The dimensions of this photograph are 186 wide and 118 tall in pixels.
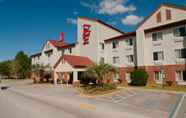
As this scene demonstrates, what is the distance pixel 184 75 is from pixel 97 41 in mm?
19023

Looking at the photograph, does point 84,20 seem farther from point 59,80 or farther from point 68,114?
point 68,114

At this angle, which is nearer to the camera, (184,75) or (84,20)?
(184,75)

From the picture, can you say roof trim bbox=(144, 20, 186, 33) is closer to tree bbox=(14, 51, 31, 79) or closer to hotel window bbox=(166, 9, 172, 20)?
hotel window bbox=(166, 9, 172, 20)

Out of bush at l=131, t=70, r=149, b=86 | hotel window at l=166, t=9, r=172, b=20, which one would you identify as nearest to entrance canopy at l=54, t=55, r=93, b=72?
bush at l=131, t=70, r=149, b=86

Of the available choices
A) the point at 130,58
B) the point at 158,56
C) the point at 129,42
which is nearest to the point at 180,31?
the point at 158,56

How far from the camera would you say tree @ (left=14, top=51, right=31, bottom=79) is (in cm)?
7412

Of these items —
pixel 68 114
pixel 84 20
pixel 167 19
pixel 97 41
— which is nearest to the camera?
pixel 68 114

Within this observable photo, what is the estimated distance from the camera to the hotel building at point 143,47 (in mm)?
27828

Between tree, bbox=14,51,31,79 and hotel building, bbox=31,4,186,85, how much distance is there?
3897 centimetres

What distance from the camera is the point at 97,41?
132 ft

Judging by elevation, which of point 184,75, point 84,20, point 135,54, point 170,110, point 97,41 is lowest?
point 170,110

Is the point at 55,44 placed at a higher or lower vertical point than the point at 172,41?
higher

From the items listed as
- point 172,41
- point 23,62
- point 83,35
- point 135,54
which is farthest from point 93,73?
point 23,62

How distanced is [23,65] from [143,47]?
56.9 m
